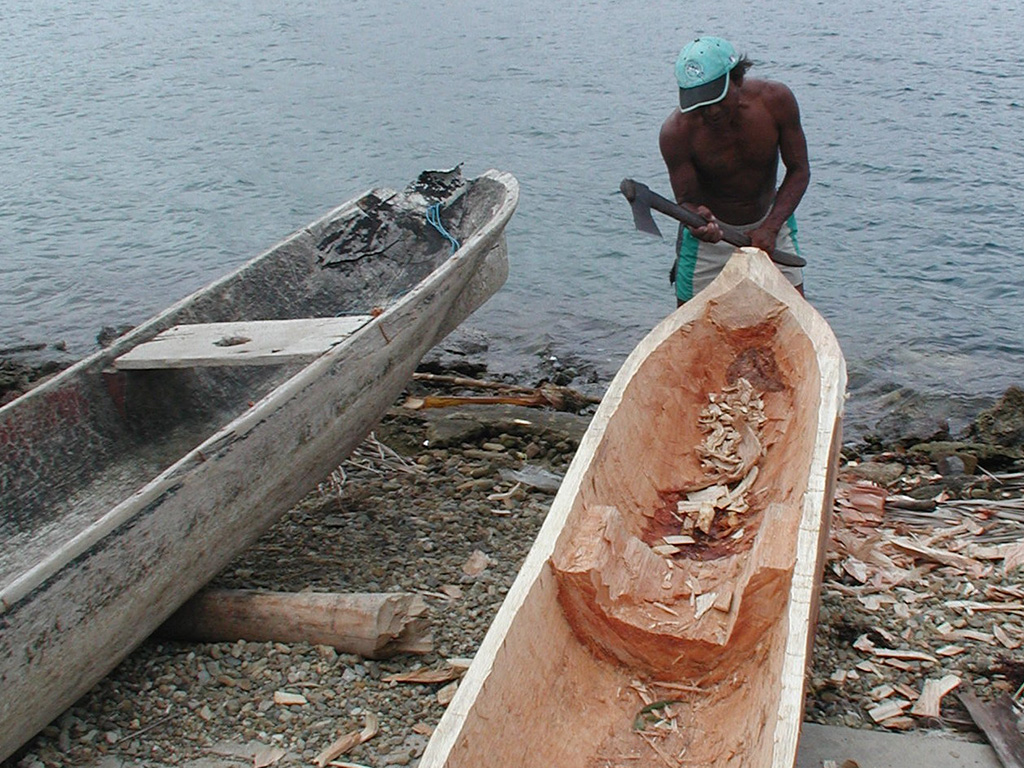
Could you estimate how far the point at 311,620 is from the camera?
168 inches

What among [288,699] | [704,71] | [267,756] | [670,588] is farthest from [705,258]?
[267,756]

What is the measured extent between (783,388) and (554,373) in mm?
3461

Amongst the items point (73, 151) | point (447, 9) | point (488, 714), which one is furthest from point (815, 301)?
point (447, 9)

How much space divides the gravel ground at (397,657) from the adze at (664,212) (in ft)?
4.24

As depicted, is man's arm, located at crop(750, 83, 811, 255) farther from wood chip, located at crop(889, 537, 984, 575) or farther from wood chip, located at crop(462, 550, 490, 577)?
wood chip, located at crop(462, 550, 490, 577)

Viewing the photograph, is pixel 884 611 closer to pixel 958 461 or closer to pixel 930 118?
pixel 958 461

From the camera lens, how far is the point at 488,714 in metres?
2.98

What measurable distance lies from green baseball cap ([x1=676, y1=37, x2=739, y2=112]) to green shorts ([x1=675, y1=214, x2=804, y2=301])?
30.4 inches

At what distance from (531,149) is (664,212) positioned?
760cm

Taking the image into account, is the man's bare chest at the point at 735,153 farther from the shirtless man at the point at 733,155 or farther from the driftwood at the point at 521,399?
the driftwood at the point at 521,399

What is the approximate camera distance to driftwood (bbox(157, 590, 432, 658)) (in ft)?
13.8

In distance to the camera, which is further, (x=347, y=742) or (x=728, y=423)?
(x=728, y=423)

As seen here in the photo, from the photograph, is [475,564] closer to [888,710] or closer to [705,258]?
[888,710]

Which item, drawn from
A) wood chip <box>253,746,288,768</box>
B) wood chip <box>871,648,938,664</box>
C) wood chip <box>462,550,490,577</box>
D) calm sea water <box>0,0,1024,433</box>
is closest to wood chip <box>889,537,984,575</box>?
wood chip <box>871,648,938,664</box>
